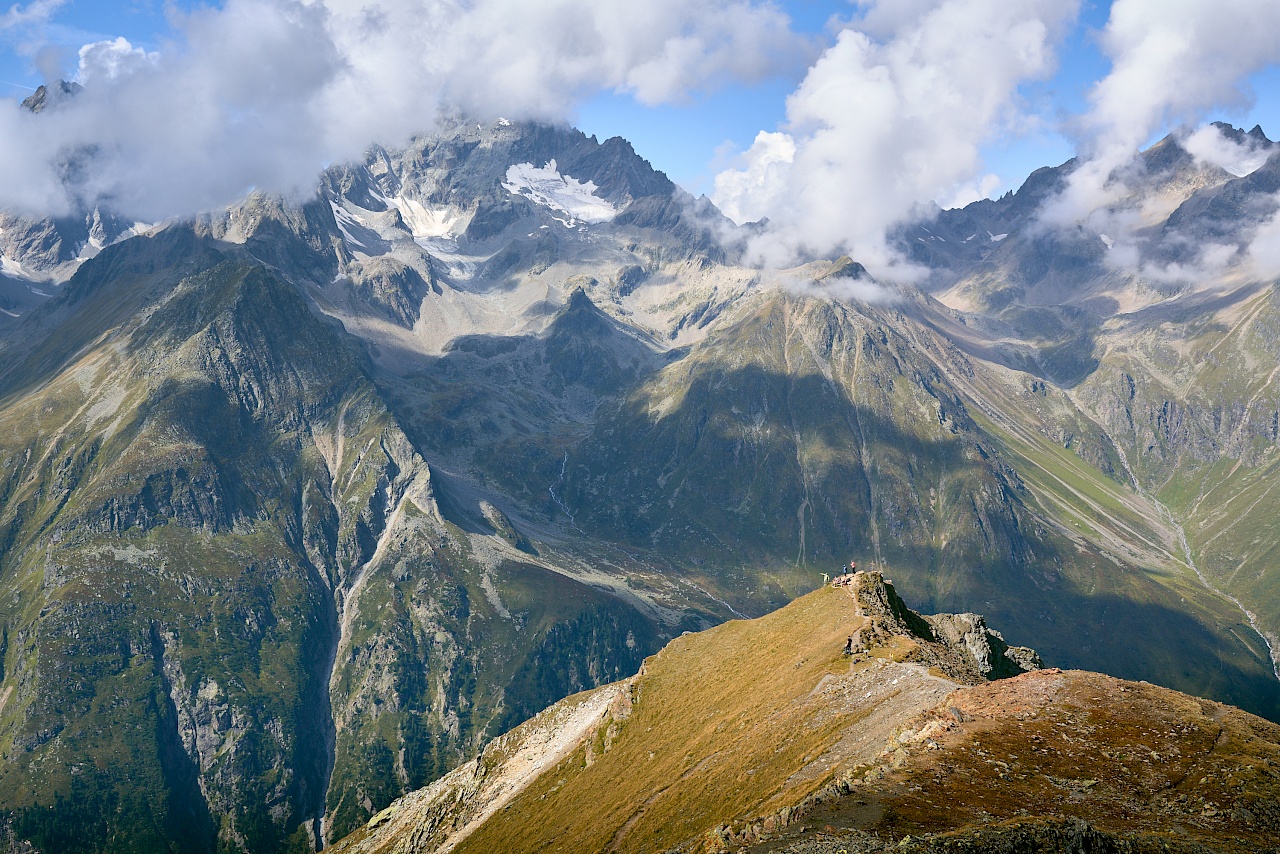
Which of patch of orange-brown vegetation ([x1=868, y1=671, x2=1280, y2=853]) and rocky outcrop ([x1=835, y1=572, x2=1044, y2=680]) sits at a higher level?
rocky outcrop ([x1=835, y1=572, x2=1044, y2=680])

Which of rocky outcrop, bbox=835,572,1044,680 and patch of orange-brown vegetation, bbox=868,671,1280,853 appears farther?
rocky outcrop, bbox=835,572,1044,680

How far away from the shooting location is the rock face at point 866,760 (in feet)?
164

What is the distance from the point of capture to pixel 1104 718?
66125 mm

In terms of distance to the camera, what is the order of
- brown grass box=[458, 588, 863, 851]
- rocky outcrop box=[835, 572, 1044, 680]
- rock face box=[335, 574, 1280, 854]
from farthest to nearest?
rocky outcrop box=[835, 572, 1044, 680]
brown grass box=[458, 588, 863, 851]
rock face box=[335, 574, 1280, 854]

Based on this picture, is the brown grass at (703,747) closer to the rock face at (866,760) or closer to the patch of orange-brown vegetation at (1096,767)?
the rock face at (866,760)

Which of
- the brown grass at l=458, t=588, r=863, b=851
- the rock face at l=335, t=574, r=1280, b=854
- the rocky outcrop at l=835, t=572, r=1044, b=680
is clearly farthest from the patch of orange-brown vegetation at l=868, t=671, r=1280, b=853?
the rocky outcrop at l=835, t=572, r=1044, b=680

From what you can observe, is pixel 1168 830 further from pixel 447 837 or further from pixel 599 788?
pixel 447 837

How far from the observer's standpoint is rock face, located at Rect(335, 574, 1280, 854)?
164 feet

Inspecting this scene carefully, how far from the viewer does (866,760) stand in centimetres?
6550

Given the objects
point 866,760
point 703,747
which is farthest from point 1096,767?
point 703,747

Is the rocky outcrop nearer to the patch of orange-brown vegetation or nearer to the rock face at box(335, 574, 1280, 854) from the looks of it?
the rock face at box(335, 574, 1280, 854)

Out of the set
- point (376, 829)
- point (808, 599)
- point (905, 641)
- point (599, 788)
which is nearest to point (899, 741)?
point (905, 641)

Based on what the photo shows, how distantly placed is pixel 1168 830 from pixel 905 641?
50934 millimetres

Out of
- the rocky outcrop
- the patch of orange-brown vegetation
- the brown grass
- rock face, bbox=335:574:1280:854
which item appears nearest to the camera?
the patch of orange-brown vegetation
